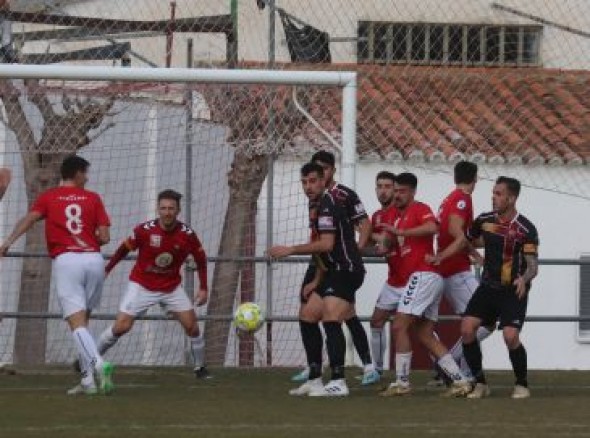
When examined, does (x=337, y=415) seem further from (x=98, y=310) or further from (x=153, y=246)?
(x=98, y=310)

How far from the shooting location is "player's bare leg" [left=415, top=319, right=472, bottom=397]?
1535 centimetres

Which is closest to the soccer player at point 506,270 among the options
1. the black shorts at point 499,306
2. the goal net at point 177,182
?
the black shorts at point 499,306

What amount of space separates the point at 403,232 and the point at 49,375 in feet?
12.4

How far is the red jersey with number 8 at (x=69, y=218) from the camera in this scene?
608 inches

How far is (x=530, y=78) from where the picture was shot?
2503cm

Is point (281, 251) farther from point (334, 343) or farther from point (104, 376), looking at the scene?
point (104, 376)

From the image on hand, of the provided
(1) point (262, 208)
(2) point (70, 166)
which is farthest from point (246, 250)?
(2) point (70, 166)

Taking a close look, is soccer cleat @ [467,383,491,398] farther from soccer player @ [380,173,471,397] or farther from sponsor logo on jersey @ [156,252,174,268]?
sponsor logo on jersey @ [156,252,174,268]

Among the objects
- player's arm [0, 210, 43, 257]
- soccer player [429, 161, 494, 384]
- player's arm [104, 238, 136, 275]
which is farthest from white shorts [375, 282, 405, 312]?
player's arm [0, 210, 43, 257]

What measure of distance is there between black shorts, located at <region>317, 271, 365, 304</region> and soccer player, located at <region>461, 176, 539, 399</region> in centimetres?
96

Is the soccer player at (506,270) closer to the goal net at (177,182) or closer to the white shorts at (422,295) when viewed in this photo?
the white shorts at (422,295)

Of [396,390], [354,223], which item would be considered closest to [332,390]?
[396,390]

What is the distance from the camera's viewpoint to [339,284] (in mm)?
15234

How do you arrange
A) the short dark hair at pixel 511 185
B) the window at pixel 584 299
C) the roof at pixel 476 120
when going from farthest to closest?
the window at pixel 584 299, the roof at pixel 476 120, the short dark hair at pixel 511 185
